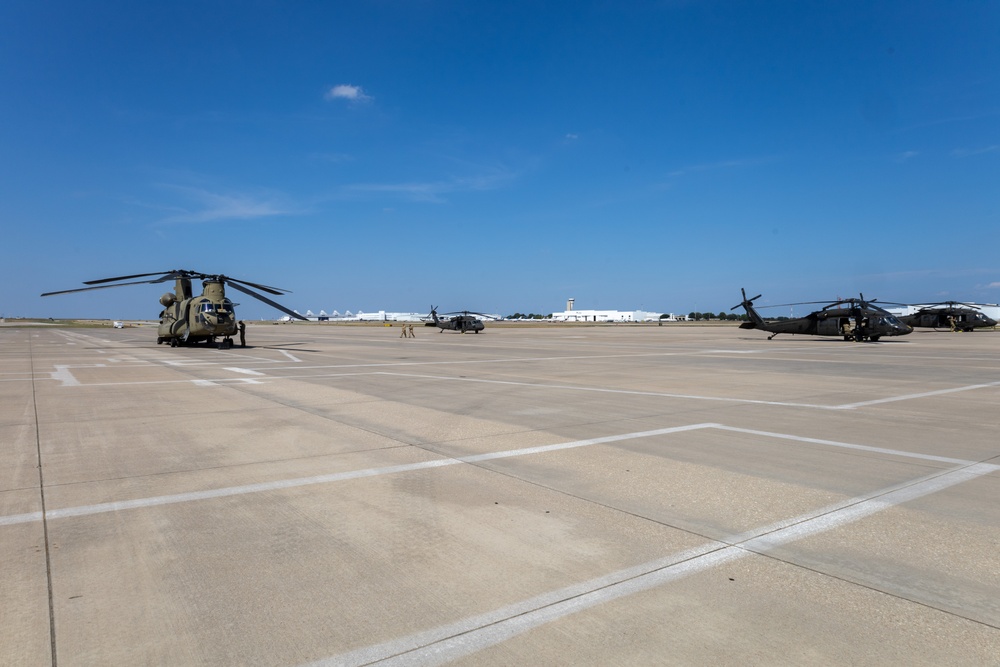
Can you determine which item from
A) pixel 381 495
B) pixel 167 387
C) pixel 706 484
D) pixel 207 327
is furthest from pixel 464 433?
pixel 207 327

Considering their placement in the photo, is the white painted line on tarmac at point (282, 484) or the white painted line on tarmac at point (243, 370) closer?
the white painted line on tarmac at point (282, 484)

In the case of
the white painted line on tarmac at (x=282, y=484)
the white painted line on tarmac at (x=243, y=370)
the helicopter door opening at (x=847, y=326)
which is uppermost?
the helicopter door opening at (x=847, y=326)

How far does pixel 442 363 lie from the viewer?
21.1 m

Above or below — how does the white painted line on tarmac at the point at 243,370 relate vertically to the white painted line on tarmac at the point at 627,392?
above

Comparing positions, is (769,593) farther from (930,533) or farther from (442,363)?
(442,363)

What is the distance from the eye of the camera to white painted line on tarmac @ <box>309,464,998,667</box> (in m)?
2.91

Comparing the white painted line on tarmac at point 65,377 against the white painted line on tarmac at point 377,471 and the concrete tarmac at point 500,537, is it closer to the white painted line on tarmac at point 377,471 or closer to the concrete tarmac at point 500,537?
the concrete tarmac at point 500,537

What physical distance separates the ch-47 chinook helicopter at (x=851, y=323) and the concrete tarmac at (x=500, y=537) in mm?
27994

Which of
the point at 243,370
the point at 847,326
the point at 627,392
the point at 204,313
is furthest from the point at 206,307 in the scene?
the point at 847,326

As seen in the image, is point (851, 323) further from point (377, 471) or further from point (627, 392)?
point (377, 471)

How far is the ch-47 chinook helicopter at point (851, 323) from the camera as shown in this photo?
34.0 meters

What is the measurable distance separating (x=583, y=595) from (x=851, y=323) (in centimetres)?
3754

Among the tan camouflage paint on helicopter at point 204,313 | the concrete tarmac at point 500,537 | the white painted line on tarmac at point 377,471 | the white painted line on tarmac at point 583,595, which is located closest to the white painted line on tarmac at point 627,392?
the concrete tarmac at point 500,537

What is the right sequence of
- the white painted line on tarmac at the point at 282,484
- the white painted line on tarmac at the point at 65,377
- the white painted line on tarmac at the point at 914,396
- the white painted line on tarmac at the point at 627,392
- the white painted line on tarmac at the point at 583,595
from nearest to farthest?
the white painted line on tarmac at the point at 583,595 < the white painted line on tarmac at the point at 282,484 < the white painted line on tarmac at the point at 914,396 < the white painted line on tarmac at the point at 627,392 < the white painted line on tarmac at the point at 65,377
